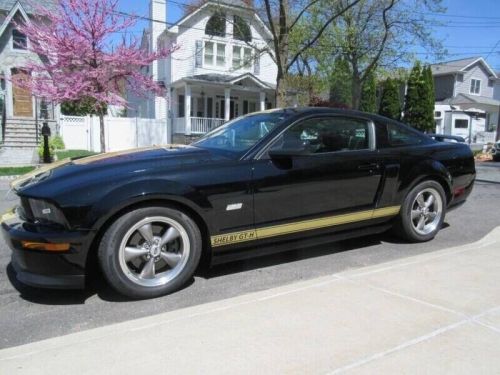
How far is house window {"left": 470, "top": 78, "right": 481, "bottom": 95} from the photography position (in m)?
41.2

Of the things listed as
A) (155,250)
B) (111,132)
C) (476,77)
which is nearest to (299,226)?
(155,250)

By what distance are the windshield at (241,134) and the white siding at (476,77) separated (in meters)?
40.1

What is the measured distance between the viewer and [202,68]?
92.3 ft

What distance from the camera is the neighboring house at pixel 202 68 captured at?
2652 centimetres

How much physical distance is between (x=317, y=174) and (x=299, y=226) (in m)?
0.51

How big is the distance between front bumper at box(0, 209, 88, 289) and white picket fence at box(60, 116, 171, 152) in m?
19.4

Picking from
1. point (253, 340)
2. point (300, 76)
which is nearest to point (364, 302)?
point (253, 340)

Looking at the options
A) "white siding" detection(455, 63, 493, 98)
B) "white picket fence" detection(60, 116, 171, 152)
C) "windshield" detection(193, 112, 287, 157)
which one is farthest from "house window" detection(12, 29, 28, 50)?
"white siding" detection(455, 63, 493, 98)

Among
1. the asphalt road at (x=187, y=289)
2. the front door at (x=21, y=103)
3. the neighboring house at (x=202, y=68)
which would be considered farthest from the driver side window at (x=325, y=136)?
the front door at (x=21, y=103)

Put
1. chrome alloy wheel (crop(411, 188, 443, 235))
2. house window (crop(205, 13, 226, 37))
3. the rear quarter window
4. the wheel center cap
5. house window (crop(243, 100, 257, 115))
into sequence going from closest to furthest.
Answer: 1. the wheel center cap
2. the rear quarter window
3. chrome alloy wheel (crop(411, 188, 443, 235))
4. house window (crop(205, 13, 226, 37))
5. house window (crop(243, 100, 257, 115))

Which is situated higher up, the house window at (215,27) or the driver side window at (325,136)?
the house window at (215,27)

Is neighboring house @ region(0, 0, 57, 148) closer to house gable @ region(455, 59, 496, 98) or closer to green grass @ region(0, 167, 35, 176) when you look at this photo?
green grass @ region(0, 167, 35, 176)

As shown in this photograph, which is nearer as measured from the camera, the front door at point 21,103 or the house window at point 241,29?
the front door at point 21,103

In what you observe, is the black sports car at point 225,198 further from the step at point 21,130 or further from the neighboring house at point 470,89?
the neighboring house at point 470,89
